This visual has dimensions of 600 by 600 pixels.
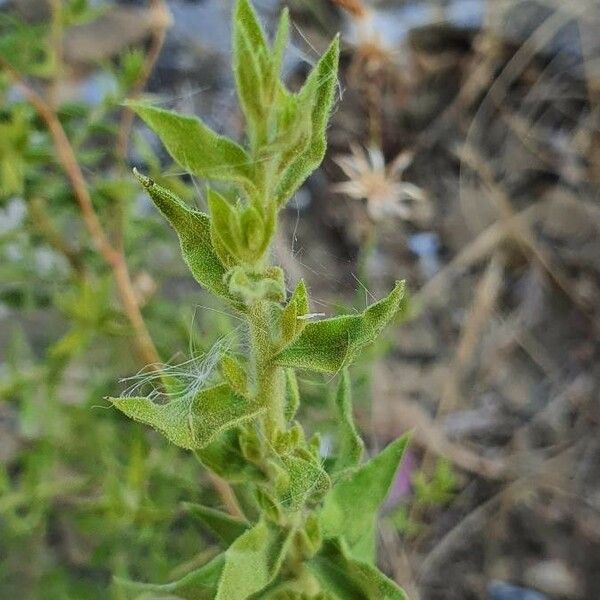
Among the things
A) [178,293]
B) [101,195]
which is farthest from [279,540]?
[178,293]

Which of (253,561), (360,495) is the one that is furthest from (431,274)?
(253,561)

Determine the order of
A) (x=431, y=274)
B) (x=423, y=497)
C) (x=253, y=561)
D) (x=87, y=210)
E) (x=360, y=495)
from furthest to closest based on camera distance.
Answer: (x=431, y=274), (x=423, y=497), (x=87, y=210), (x=360, y=495), (x=253, y=561)

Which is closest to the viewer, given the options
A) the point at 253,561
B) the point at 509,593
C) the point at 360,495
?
the point at 253,561

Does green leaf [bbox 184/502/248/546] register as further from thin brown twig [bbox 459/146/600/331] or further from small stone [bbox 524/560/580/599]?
thin brown twig [bbox 459/146/600/331]

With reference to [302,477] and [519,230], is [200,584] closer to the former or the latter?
[302,477]

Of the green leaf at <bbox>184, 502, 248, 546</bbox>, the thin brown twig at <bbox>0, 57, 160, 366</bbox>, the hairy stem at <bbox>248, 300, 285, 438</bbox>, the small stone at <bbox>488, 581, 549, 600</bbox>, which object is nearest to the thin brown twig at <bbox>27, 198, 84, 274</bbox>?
the thin brown twig at <bbox>0, 57, 160, 366</bbox>

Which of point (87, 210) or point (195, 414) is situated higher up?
point (195, 414)
